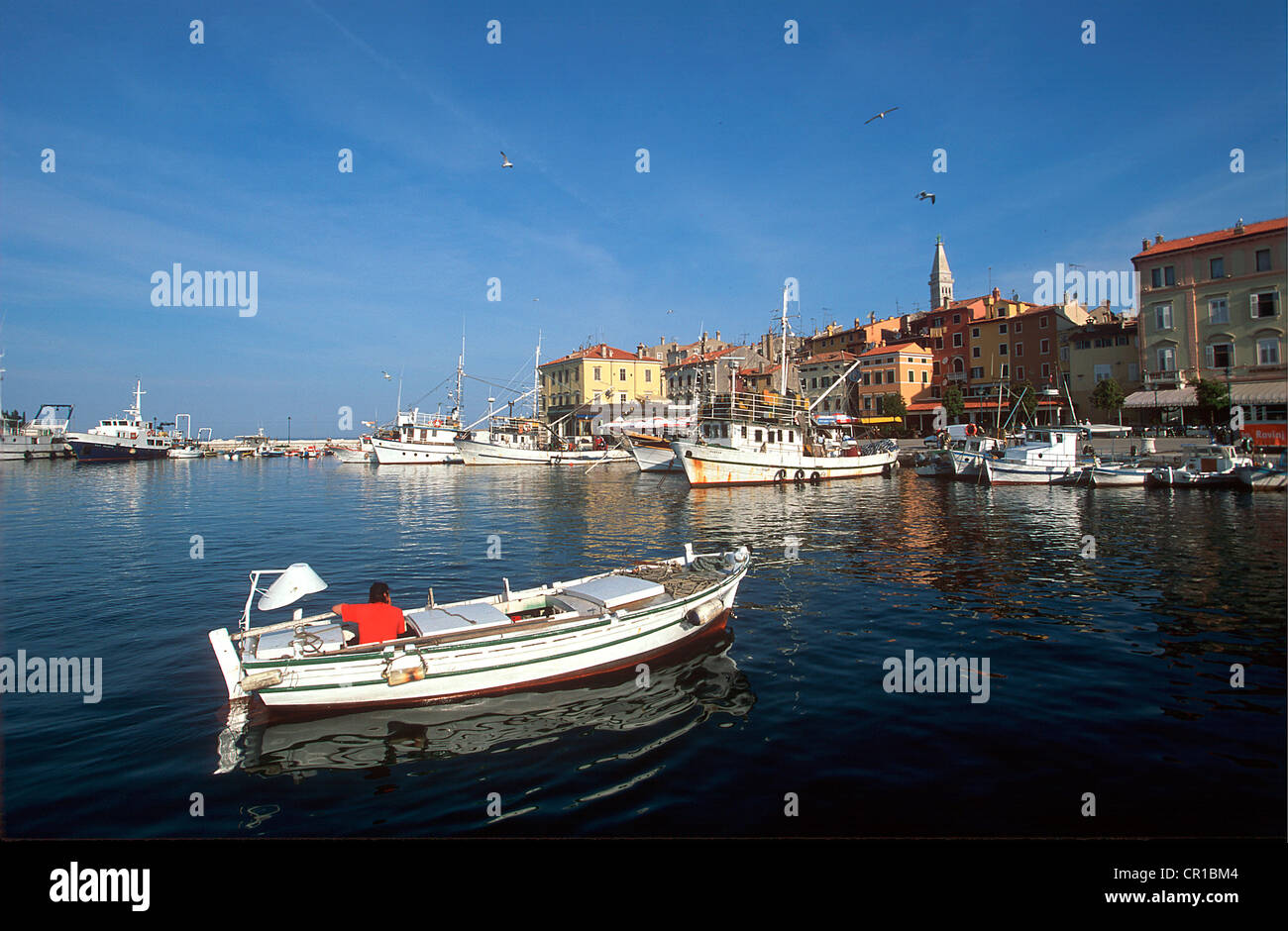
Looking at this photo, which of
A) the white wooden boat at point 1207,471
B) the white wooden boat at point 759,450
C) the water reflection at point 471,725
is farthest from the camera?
the white wooden boat at point 759,450

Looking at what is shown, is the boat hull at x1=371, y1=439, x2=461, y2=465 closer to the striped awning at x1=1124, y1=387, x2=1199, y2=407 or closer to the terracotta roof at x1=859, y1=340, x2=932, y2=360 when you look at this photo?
the terracotta roof at x1=859, y1=340, x2=932, y2=360

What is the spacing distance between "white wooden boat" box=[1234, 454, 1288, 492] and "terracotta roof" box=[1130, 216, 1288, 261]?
22.2m

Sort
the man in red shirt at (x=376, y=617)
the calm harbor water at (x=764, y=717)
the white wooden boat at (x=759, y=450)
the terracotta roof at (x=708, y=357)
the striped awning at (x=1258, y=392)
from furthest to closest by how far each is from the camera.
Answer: the terracotta roof at (x=708, y=357)
the white wooden boat at (x=759, y=450)
the striped awning at (x=1258, y=392)
the man in red shirt at (x=376, y=617)
the calm harbor water at (x=764, y=717)

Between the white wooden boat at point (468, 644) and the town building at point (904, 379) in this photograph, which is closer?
the white wooden boat at point (468, 644)

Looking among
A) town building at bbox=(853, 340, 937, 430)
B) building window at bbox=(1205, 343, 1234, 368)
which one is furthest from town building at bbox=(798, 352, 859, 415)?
building window at bbox=(1205, 343, 1234, 368)

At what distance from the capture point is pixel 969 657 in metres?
12.3

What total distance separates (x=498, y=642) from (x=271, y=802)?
3.60 meters

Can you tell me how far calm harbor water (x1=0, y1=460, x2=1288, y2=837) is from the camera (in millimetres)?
7641

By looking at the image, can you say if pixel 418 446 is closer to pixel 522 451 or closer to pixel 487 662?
pixel 522 451

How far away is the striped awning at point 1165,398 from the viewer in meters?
50.9

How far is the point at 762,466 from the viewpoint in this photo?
51.2m

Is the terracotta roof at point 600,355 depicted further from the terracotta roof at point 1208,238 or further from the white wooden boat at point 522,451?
the terracotta roof at point 1208,238

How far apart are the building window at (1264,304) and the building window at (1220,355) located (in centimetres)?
267
